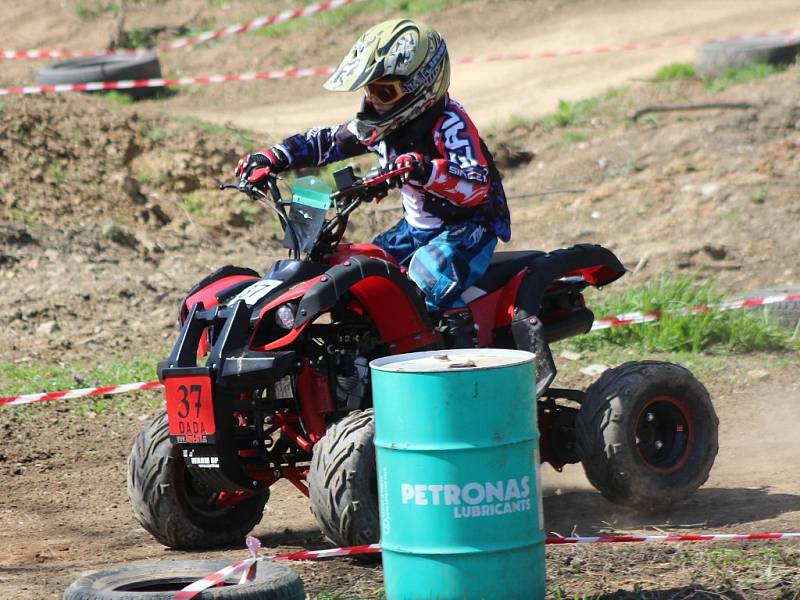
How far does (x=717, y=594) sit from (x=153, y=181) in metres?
10.9

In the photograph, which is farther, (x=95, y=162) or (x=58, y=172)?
(x=95, y=162)

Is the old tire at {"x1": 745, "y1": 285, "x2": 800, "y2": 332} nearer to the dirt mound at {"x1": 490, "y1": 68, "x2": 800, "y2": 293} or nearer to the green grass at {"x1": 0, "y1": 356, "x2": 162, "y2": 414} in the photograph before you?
the dirt mound at {"x1": 490, "y1": 68, "x2": 800, "y2": 293}

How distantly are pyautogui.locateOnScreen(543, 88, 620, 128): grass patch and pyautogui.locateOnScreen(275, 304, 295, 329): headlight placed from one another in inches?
439

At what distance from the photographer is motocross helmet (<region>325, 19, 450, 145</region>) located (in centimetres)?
Result: 651

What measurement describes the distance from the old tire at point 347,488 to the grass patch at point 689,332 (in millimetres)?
4986

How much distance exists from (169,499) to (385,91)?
7.20 ft

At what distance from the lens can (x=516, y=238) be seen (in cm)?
1404

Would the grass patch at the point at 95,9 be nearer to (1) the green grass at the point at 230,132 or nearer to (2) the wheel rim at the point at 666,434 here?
(1) the green grass at the point at 230,132

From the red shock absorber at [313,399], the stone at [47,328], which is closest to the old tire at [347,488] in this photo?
the red shock absorber at [313,399]

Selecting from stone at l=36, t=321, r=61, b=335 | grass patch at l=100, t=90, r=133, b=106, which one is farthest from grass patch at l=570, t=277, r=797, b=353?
grass patch at l=100, t=90, r=133, b=106

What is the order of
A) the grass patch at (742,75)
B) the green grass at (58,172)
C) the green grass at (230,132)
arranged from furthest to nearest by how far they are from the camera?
the grass patch at (742,75) < the green grass at (230,132) < the green grass at (58,172)

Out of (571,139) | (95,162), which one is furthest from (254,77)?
(571,139)

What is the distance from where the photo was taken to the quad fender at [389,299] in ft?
19.9

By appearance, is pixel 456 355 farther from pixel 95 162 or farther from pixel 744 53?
pixel 744 53
